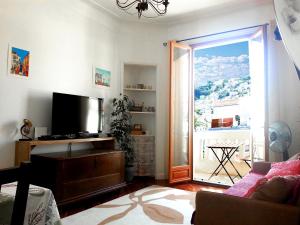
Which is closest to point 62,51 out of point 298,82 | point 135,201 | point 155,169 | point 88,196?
point 88,196

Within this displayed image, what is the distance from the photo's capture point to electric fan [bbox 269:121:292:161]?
328 cm

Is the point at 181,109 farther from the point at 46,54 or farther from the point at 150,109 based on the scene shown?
the point at 46,54

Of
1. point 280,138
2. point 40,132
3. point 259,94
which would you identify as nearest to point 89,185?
point 40,132

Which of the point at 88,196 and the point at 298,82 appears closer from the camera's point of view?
the point at 88,196

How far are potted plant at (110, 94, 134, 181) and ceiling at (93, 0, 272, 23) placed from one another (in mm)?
1588

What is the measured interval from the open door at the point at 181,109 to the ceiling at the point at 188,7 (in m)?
0.56

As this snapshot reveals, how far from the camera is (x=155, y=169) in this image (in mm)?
4617

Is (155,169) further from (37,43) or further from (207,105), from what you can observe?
(37,43)

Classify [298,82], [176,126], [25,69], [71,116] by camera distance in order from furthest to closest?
[176,126]
[298,82]
[71,116]
[25,69]

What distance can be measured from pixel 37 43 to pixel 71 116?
1.09 m

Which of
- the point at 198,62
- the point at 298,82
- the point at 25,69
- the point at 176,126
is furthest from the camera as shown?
the point at 198,62

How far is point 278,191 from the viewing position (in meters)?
1.40

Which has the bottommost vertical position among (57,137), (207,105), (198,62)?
(57,137)

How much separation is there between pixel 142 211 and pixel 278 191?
1.79 m
